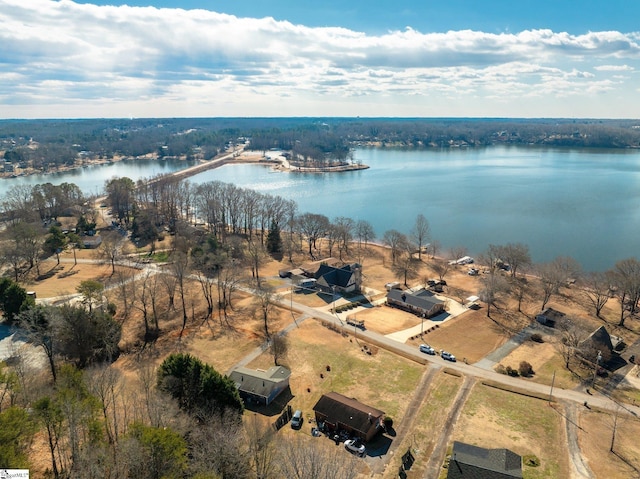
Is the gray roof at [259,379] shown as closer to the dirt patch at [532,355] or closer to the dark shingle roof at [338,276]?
the dirt patch at [532,355]

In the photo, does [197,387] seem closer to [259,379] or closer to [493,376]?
[259,379]

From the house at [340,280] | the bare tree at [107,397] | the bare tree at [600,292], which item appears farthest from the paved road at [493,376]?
the bare tree at [107,397]

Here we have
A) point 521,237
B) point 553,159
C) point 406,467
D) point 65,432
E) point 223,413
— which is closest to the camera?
point 65,432

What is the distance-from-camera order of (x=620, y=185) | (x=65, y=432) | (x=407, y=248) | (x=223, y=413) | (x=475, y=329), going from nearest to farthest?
(x=65, y=432) < (x=223, y=413) < (x=475, y=329) < (x=407, y=248) < (x=620, y=185)

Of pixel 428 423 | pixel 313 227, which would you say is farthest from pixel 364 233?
pixel 428 423

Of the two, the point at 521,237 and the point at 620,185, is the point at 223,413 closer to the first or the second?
the point at 521,237

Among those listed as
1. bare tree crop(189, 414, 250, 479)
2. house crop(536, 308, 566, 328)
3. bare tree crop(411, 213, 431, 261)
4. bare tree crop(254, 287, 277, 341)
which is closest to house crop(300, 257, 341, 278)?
→ bare tree crop(254, 287, 277, 341)

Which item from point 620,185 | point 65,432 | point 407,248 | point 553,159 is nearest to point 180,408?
point 65,432
